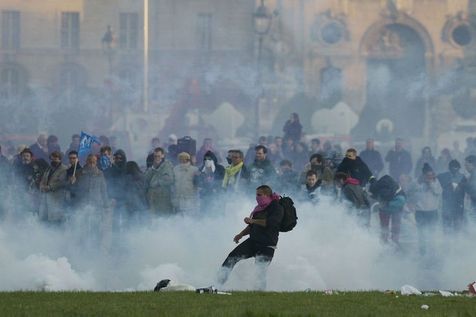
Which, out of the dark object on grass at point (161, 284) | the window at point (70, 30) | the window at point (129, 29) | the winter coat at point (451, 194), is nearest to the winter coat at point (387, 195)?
the winter coat at point (451, 194)

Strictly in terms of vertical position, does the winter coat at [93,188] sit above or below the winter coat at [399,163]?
above

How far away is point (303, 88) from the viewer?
5759 centimetres

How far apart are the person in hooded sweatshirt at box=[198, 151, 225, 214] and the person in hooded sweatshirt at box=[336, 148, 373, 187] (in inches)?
81.6

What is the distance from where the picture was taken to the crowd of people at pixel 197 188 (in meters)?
28.7

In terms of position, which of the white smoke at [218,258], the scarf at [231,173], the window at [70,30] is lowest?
the white smoke at [218,258]

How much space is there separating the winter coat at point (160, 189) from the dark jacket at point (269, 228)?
628 centimetres

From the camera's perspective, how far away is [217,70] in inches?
2061

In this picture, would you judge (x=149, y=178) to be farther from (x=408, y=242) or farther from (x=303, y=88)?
(x=303, y=88)

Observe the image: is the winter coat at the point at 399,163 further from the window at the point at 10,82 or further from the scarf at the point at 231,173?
the window at the point at 10,82

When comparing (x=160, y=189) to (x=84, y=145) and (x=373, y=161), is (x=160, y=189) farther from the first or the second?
(x=373, y=161)

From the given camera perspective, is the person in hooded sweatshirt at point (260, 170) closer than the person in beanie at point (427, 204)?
Yes

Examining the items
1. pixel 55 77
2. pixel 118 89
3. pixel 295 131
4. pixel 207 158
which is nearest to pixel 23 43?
pixel 55 77

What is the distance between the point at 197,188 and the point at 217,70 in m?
22.6

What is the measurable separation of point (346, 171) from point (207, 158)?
2645mm
